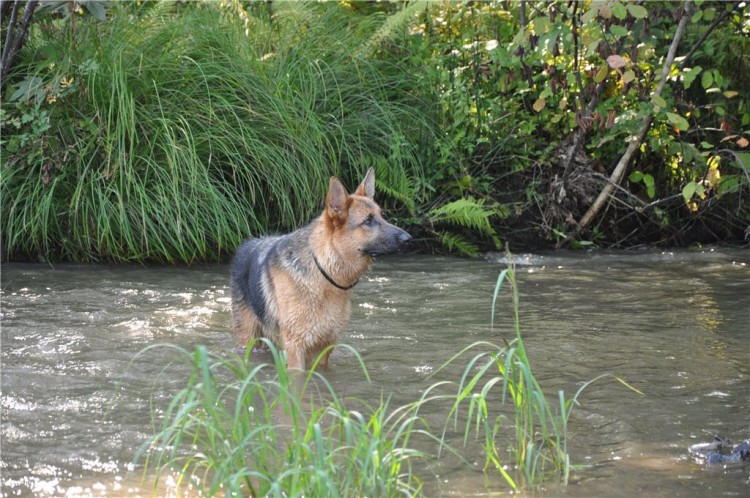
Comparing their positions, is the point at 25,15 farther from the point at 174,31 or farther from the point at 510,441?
the point at 510,441

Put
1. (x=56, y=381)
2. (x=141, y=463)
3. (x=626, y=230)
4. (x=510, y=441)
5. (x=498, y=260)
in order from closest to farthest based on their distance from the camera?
(x=141, y=463), (x=510, y=441), (x=56, y=381), (x=498, y=260), (x=626, y=230)

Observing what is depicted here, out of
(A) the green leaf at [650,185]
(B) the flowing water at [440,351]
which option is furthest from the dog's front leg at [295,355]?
(A) the green leaf at [650,185]

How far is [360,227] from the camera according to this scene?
5.71m

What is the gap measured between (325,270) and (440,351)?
1054 millimetres

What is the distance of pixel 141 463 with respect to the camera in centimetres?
416

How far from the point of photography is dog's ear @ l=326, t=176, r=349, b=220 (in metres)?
5.61

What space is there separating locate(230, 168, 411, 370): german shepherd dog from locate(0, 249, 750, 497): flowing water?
13.3 inches

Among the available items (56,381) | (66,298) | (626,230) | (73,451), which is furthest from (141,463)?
(626,230)

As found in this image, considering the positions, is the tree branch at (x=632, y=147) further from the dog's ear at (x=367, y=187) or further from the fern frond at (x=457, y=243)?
the dog's ear at (x=367, y=187)

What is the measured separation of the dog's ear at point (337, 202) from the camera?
5.61 meters

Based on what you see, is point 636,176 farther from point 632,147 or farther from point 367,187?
point 367,187

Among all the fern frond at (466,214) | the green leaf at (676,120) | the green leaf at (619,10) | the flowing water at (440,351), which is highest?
the green leaf at (619,10)

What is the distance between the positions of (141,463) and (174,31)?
6637mm

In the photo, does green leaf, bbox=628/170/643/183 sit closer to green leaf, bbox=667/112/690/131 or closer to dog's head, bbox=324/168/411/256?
green leaf, bbox=667/112/690/131
